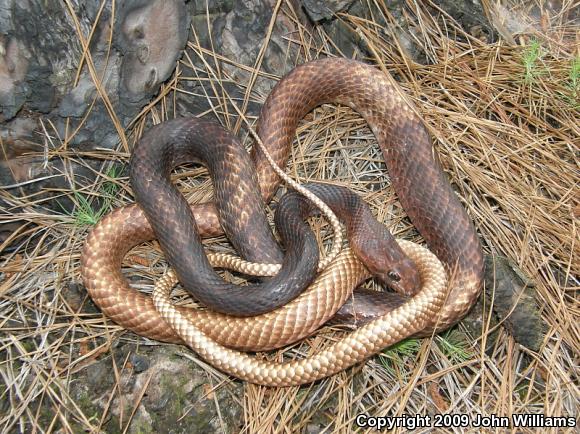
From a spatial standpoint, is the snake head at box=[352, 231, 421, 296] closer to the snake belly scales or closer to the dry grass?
the snake belly scales

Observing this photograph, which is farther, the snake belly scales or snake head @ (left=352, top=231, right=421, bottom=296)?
snake head @ (left=352, top=231, right=421, bottom=296)

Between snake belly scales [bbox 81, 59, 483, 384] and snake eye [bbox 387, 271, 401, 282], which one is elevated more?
snake belly scales [bbox 81, 59, 483, 384]

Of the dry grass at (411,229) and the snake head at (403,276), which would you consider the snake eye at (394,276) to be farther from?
the dry grass at (411,229)

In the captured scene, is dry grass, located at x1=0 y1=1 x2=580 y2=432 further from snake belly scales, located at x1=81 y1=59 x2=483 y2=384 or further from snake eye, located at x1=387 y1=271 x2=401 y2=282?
snake eye, located at x1=387 y1=271 x2=401 y2=282

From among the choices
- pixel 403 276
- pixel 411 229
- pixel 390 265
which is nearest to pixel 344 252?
pixel 390 265

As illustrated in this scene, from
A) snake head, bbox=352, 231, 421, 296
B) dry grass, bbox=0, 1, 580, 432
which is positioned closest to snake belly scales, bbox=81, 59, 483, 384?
snake head, bbox=352, 231, 421, 296

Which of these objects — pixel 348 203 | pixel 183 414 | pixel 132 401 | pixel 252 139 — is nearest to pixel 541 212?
pixel 348 203
